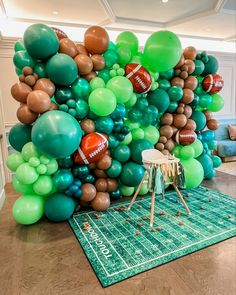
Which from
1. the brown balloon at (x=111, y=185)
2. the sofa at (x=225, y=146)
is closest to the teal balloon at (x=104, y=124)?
the brown balloon at (x=111, y=185)

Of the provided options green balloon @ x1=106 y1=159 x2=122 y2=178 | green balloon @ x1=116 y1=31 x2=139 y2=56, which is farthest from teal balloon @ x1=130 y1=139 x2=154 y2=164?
green balloon @ x1=116 y1=31 x2=139 y2=56

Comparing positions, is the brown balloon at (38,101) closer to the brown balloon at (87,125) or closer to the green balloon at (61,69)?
the green balloon at (61,69)

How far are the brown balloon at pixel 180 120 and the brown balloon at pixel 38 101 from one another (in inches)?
68.4

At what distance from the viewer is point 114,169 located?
2.58 m

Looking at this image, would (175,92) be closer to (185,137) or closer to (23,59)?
(185,137)

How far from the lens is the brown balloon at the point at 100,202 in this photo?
100.0 inches

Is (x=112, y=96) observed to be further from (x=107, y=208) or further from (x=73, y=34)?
(x=73, y=34)

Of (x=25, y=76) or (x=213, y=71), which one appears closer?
(x=25, y=76)

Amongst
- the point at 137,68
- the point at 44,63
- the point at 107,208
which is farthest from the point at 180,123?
the point at 44,63

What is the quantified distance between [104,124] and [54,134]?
0.62 meters

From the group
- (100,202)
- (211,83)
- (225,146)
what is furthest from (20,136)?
(225,146)

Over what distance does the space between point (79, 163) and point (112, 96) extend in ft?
2.66

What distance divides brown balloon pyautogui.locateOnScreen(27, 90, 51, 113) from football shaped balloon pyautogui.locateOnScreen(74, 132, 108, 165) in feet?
1.75

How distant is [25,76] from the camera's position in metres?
2.17
